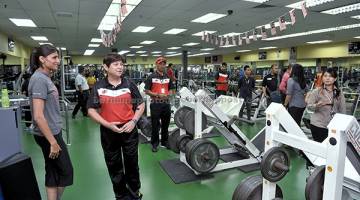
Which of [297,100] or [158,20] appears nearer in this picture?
[297,100]

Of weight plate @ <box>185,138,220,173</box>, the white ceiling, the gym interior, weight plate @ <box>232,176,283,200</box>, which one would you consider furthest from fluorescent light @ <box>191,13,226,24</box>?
weight plate @ <box>232,176,283,200</box>

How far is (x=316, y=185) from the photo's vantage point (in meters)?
1.78

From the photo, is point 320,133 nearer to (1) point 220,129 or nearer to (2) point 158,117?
(1) point 220,129

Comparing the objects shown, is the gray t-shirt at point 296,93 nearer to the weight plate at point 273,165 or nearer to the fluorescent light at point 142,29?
the weight plate at point 273,165

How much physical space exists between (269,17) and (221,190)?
6.85 metres

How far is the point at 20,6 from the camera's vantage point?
7.11m

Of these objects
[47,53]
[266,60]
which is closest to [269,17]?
[47,53]

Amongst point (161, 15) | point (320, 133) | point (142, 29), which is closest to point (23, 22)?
point (142, 29)

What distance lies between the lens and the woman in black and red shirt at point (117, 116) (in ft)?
8.40

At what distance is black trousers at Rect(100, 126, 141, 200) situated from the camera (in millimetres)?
2607

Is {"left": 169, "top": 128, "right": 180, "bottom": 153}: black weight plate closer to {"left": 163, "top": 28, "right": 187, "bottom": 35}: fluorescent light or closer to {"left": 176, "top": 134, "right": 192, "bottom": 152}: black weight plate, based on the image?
{"left": 176, "top": 134, "right": 192, "bottom": 152}: black weight plate

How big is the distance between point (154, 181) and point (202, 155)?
69 centimetres

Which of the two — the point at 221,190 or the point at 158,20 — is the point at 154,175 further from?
the point at 158,20

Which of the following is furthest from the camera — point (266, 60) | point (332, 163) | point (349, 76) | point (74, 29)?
point (266, 60)
